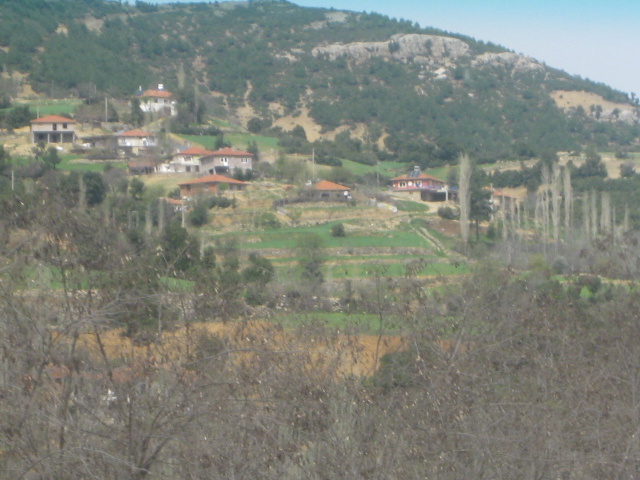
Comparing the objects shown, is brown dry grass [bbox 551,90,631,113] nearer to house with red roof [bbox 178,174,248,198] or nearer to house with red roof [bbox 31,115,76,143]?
house with red roof [bbox 178,174,248,198]

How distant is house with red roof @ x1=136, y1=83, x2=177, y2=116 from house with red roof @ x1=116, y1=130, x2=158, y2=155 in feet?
29.3

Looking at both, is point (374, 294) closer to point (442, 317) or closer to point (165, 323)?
point (442, 317)

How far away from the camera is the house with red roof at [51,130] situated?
36.2m

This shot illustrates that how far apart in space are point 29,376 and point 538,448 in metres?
3.16

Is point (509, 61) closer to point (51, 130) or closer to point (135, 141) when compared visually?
point (135, 141)

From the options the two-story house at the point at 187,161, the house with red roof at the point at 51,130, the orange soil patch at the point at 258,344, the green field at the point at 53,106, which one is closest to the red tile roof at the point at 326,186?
the two-story house at the point at 187,161

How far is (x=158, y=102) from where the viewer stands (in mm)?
50906

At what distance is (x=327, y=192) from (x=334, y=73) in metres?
51.1

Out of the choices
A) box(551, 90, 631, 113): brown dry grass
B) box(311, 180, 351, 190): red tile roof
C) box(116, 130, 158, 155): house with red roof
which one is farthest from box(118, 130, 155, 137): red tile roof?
box(551, 90, 631, 113): brown dry grass

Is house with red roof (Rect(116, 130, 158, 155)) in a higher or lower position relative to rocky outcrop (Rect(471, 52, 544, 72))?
lower

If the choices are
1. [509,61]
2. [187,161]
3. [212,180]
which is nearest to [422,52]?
[509,61]

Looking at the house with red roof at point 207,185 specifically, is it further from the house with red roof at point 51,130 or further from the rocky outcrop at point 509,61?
the rocky outcrop at point 509,61

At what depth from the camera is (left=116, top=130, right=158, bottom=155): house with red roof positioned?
124ft

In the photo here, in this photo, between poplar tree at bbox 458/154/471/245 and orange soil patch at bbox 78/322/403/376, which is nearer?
orange soil patch at bbox 78/322/403/376
